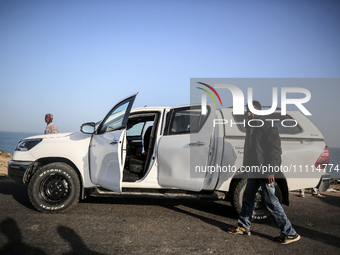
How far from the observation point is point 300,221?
4.79 meters

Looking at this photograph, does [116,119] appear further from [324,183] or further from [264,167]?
[324,183]

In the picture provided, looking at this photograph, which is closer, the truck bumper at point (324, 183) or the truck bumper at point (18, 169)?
the truck bumper at point (324, 183)

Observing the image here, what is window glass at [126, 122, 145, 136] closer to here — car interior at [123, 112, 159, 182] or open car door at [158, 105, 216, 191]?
car interior at [123, 112, 159, 182]

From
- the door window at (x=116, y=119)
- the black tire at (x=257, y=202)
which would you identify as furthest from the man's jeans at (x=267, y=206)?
the door window at (x=116, y=119)

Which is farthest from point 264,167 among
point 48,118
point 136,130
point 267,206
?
point 48,118

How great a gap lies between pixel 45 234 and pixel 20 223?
690 mm

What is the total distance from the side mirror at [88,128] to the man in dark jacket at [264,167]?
9.04 feet

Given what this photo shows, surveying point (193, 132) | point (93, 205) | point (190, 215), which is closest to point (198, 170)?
point (193, 132)

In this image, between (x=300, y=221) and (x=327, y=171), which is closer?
(x=327, y=171)

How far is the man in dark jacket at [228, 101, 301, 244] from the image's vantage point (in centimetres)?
372

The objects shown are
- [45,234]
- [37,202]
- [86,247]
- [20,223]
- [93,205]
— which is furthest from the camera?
[93,205]

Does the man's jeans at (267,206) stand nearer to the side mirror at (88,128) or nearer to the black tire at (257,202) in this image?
the black tire at (257,202)

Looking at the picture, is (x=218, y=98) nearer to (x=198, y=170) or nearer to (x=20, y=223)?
(x=198, y=170)

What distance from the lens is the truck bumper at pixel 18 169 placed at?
15.9ft
